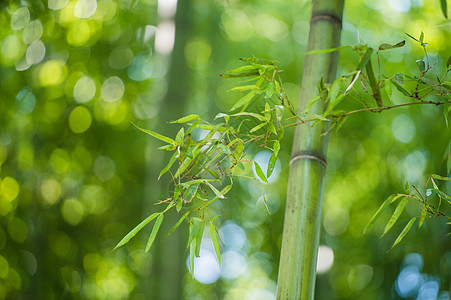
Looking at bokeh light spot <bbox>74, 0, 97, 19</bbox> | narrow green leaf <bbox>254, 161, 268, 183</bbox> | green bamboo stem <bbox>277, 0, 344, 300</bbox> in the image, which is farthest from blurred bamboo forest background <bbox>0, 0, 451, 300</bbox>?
narrow green leaf <bbox>254, 161, 268, 183</bbox>

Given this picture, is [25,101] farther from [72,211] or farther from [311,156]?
[311,156]

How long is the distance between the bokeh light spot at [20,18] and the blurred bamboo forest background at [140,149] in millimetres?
12

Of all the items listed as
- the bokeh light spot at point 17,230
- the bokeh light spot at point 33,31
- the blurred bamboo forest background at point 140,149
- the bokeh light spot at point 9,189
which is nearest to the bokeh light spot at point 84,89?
the blurred bamboo forest background at point 140,149

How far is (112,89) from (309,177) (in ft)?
10.7

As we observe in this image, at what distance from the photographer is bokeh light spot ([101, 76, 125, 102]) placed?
402cm

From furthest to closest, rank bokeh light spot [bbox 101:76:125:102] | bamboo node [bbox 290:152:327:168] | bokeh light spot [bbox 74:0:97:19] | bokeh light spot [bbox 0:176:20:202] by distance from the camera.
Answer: bokeh light spot [bbox 101:76:125:102] < bokeh light spot [bbox 74:0:97:19] < bokeh light spot [bbox 0:176:20:202] < bamboo node [bbox 290:152:327:168]

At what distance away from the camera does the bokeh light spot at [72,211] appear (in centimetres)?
391

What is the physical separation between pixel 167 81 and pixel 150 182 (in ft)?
1.43

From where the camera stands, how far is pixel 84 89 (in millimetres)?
3961

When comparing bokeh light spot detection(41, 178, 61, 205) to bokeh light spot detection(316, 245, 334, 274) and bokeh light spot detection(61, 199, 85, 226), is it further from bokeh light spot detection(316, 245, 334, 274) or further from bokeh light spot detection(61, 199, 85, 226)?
bokeh light spot detection(316, 245, 334, 274)

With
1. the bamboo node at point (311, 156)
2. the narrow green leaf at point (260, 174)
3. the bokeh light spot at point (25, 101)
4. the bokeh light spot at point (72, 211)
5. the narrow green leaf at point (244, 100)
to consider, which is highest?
the bokeh light spot at point (25, 101)

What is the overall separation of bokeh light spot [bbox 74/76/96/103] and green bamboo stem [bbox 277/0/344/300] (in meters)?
3.12

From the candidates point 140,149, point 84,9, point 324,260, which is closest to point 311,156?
point 324,260

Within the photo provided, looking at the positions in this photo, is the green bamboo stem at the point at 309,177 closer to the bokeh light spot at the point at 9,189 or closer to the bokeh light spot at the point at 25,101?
the bokeh light spot at the point at 25,101
